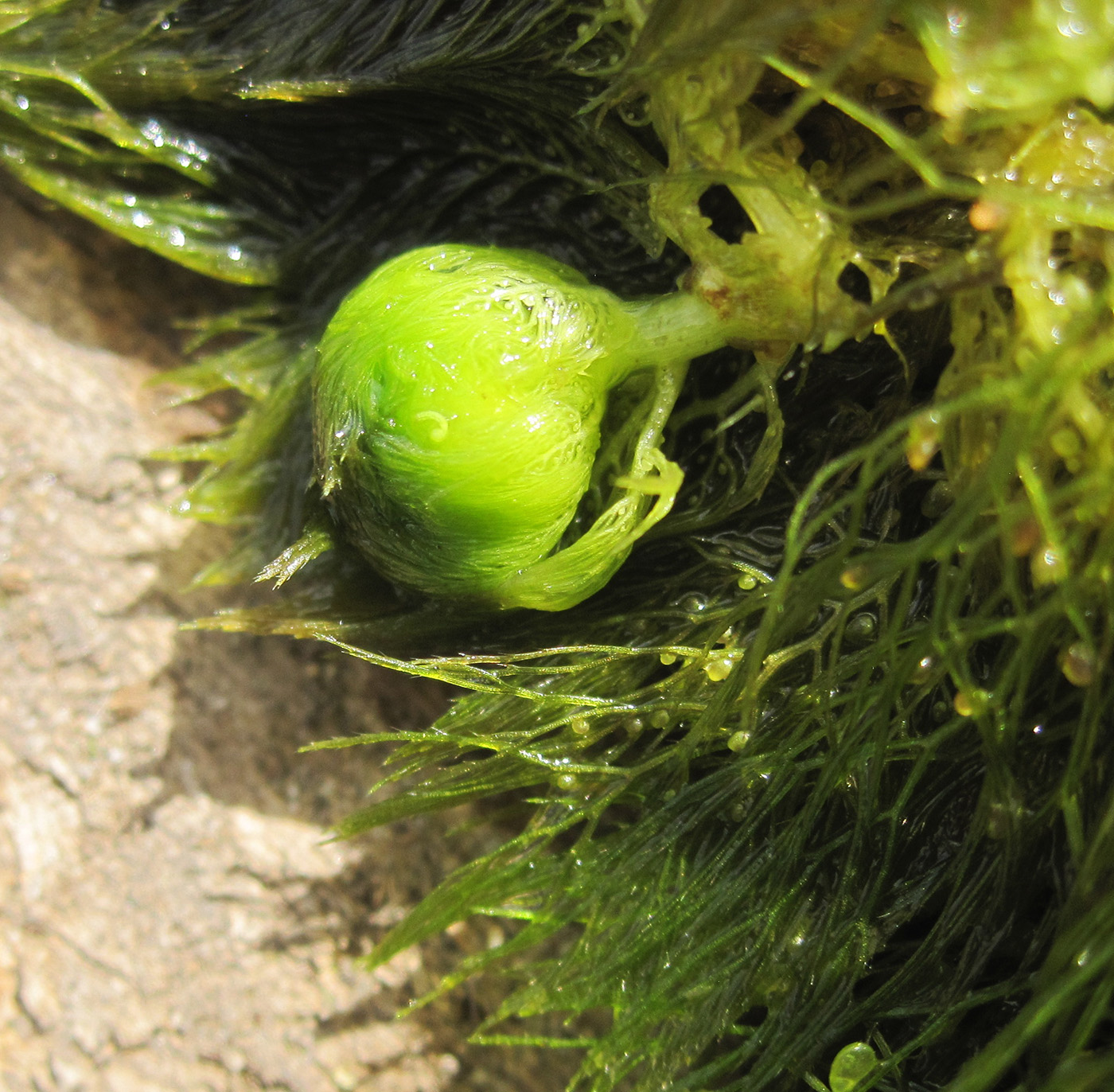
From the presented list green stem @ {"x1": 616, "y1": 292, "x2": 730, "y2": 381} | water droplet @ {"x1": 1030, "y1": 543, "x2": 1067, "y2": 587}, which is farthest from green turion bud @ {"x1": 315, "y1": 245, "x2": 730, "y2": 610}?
water droplet @ {"x1": 1030, "y1": 543, "x2": 1067, "y2": 587}

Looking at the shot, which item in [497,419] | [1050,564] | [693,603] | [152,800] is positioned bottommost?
[152,800]

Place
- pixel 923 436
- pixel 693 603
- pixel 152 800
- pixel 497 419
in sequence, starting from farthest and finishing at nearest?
pixel 152 800, pixel 693 603, pixel 497 419, pixel 923 436

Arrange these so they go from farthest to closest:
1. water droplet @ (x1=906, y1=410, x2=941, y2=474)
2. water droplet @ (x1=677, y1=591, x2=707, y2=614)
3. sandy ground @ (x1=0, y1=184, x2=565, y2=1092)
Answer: sandy ground @ (x1=0, y1=184, x2=565, y2=1092) < water droplet @ (x1=677, y1=591, x2=707, y2=614) < water droplet @ (x1=906, y1=410, x2=941, y2=474)

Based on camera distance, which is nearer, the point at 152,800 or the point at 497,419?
the point at 497,419

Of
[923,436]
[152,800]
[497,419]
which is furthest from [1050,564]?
[152,800]

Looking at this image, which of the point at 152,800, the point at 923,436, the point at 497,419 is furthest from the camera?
the point at 152,800

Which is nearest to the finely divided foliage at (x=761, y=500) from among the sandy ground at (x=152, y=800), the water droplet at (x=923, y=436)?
the water droplet at (x=923, y=436)

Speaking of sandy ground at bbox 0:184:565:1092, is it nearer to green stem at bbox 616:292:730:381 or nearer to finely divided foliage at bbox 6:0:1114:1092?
finely divided foliage at bbox 6:0:1114:1092

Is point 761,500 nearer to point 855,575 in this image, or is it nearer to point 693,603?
point 693,603
